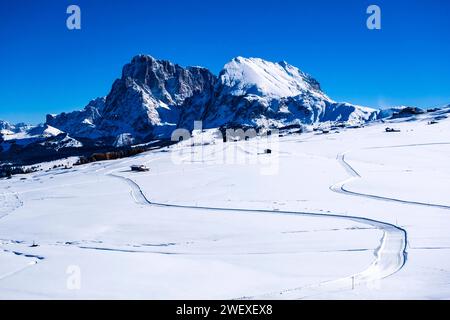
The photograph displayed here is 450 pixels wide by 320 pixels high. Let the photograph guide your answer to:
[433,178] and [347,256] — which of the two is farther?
[433,178]

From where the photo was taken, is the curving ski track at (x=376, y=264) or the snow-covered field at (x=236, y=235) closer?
the curving ski track at (x=376, y=264)

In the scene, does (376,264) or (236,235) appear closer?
(376,264)

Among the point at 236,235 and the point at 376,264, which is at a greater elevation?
the point at 236,235

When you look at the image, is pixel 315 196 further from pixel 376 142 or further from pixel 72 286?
pixel 376 142

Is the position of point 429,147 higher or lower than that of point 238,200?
higher

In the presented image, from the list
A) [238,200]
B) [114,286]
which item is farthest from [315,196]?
[114,286]

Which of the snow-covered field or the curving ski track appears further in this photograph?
the snow-covered field
